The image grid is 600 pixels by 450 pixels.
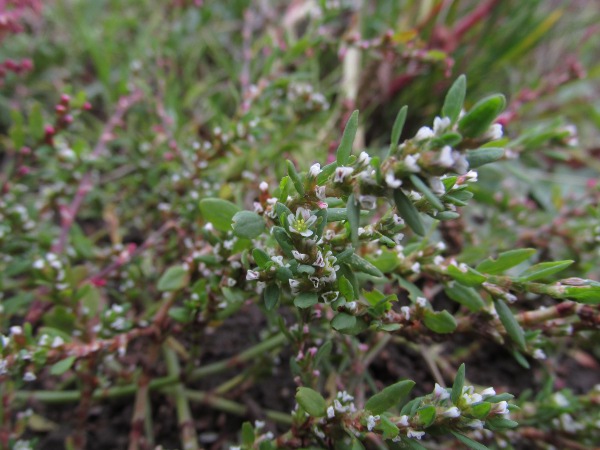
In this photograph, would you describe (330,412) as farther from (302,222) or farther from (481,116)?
(481,116)

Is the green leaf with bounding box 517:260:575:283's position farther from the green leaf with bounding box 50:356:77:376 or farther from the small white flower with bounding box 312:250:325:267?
the green leaf with bounding box 50:356:77:376

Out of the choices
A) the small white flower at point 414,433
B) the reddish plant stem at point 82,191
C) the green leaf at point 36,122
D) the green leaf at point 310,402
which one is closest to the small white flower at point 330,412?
the green leaf at point 310,402

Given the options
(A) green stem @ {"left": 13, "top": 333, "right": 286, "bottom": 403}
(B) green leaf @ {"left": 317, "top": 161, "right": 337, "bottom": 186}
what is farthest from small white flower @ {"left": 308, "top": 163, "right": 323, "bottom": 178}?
(A) green stem @ {"left": 13, "top": 333, "right": 286, "bottom": 403}

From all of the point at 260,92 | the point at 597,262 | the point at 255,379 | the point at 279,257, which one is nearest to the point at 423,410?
the point at 279,257

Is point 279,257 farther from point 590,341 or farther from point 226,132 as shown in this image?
point 590,341

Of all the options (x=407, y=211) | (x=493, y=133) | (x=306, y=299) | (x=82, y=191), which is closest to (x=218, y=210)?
(x=306, y=299)
